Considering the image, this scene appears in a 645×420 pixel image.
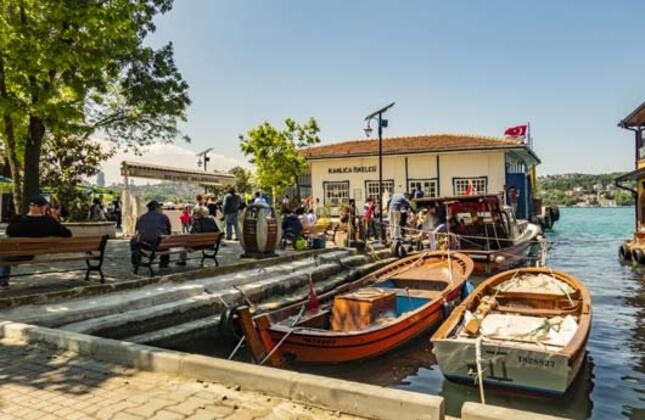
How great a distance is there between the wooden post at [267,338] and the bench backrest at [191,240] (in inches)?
159

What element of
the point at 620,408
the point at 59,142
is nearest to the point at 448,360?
the point at 620,408

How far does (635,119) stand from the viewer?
24.9 m

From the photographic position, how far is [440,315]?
31.7 feet

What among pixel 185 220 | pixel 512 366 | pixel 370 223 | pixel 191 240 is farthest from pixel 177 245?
pixel 370 223

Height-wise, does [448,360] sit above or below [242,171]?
below

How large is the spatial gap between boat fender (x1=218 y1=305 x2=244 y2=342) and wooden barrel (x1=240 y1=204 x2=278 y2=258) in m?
5.62

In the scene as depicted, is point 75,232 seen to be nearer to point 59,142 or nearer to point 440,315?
point 59,142

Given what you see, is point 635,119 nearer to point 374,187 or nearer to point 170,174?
point 374,187

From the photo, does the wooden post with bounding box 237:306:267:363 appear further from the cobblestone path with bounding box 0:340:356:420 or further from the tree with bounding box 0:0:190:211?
the tree with bounding box 0:0:190:211

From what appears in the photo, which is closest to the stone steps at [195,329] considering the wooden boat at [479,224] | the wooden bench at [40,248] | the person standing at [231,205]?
the wooden bench at [40,248]

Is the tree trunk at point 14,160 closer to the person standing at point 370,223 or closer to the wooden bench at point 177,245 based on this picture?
the wooden bench at point 177,245

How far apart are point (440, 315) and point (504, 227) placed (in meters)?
9.07

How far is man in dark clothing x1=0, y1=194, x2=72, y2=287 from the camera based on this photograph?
8.78 meters

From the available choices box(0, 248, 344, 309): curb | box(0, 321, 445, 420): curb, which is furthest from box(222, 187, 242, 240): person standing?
box(0, 321, 445, 420): curb
